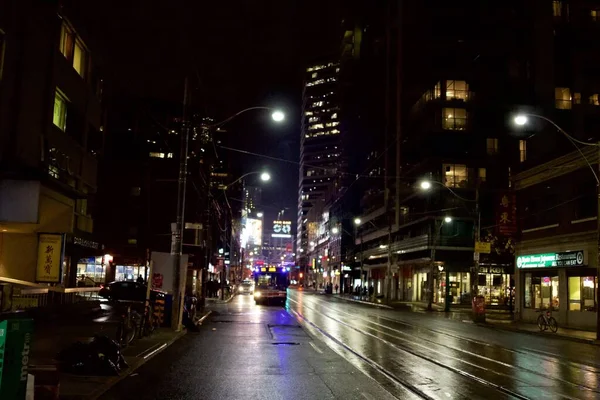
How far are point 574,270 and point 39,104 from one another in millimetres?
27718

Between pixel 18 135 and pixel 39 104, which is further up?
pixel 39 104

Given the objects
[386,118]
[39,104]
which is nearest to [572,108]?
[386,118]

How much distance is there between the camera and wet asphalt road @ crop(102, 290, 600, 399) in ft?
36.3

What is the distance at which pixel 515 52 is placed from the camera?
58062mm

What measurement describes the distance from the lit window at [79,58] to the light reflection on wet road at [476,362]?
50.2 feet

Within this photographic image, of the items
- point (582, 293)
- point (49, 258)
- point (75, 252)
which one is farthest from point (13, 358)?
point (582, 293)

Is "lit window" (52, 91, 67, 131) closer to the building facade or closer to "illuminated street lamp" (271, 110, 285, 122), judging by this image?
the building facade

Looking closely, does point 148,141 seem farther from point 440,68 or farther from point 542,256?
point 542,256

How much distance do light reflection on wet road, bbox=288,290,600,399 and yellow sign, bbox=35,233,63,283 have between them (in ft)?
28.6

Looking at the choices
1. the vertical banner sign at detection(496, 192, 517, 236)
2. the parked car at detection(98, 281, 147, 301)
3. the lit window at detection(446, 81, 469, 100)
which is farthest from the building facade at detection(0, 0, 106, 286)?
the lit window at detection(446, 81, 469, 100)

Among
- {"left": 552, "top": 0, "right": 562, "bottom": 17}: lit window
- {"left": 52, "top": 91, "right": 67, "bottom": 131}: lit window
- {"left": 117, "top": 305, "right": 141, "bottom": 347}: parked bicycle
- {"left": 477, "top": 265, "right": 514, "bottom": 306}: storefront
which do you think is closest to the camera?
{"left": 117, "top": 305, "right": 141, "bottom": 347}: parked bicycle

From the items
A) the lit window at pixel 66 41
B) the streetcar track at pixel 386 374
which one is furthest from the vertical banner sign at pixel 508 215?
the lit window at pixel 66 41

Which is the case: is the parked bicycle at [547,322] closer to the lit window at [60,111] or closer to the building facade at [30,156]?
the building facade at [30,156]

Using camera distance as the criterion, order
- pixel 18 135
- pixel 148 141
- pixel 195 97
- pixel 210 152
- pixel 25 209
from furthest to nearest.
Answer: pixel 210 152, pixel 148 141, pixel 195 97, pixel 18 135, pixel 25 209
